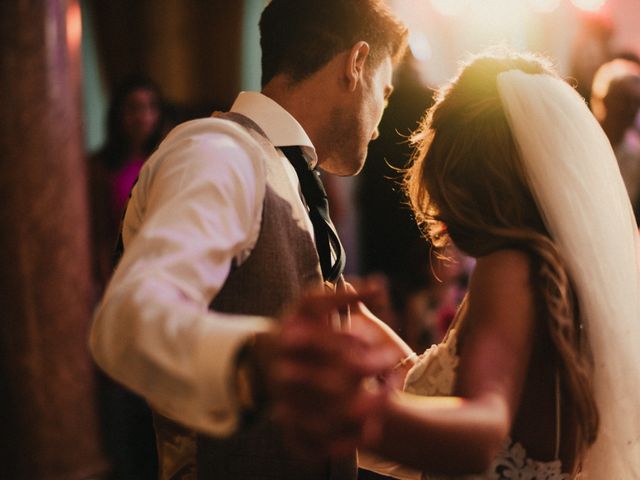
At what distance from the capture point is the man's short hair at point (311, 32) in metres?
1.89

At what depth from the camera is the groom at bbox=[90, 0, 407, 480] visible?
988mm

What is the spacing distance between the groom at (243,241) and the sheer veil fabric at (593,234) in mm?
432

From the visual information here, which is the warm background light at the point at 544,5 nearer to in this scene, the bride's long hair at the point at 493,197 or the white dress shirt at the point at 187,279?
the bride's long hair at the point at 493,197

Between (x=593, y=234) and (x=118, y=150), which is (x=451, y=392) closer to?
(x=593, y=234)

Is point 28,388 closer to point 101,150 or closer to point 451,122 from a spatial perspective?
point 101,150

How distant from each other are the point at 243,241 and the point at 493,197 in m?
0.48

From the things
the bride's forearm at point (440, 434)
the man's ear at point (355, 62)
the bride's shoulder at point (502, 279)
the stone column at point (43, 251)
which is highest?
the man's ear at point (355, 62)

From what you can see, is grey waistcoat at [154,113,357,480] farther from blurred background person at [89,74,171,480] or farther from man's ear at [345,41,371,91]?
blurred background person at [89,74,171,480]

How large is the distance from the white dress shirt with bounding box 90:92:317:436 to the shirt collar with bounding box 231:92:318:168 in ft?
0.87

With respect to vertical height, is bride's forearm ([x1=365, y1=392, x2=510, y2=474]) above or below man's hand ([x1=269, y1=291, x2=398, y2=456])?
below

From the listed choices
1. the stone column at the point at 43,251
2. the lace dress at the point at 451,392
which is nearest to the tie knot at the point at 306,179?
the lace dress at the point at 451,392

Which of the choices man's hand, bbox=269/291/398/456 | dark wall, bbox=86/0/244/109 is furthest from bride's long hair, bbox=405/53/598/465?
dark wall, bbox=86/0/244/109

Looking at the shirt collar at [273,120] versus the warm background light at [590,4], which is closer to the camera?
the shirt collar at [273,120]

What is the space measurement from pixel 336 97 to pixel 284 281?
1.98 feet
